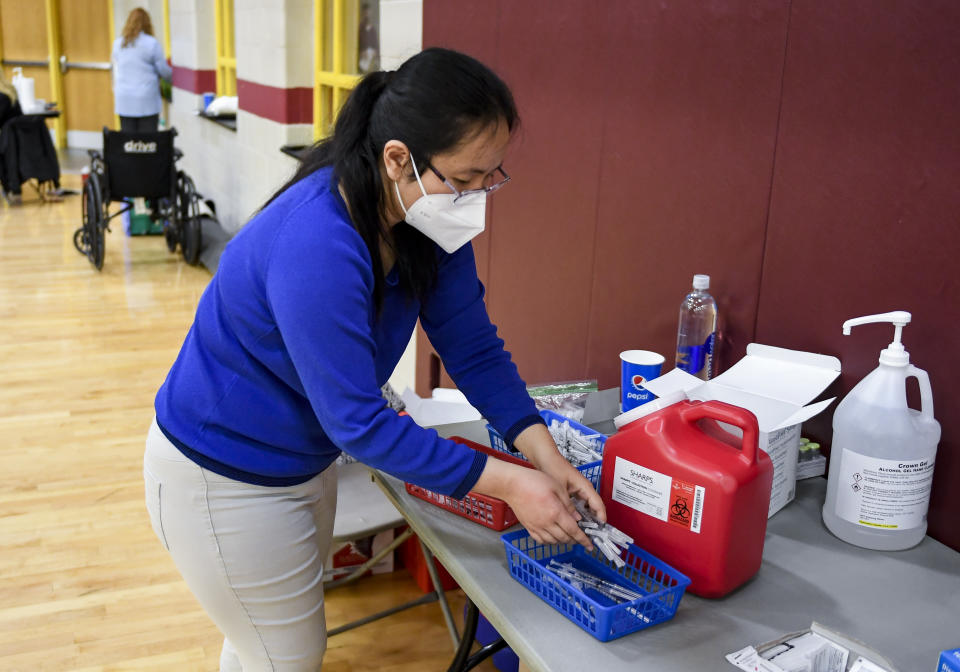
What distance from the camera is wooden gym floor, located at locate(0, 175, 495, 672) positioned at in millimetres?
2242

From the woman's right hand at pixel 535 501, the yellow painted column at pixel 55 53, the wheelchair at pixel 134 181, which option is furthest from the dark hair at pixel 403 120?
the yellow painted column at pixel 55 53

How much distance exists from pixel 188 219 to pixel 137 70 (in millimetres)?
1598

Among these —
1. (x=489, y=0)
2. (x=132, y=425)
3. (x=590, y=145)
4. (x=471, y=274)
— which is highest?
(x=489, y=0)

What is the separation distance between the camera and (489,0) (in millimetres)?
2469

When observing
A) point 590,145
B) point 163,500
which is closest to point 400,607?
point 163,500

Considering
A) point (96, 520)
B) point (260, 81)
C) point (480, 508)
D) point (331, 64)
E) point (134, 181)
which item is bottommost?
point (96, 520)

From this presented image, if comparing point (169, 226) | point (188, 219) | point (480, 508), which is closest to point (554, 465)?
point (480, 508)

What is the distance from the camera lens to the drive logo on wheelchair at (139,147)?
5.57 metres

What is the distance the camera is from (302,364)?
1121 millimetres

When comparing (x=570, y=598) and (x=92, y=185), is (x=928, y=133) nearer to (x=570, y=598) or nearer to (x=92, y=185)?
(x=570, y=598)

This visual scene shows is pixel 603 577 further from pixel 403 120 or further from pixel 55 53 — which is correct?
pixel 55 53

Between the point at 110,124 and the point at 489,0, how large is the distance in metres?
9.34

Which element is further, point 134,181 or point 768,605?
point 134,181

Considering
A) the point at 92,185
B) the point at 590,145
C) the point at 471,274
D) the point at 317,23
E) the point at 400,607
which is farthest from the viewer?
the point at 92,185
